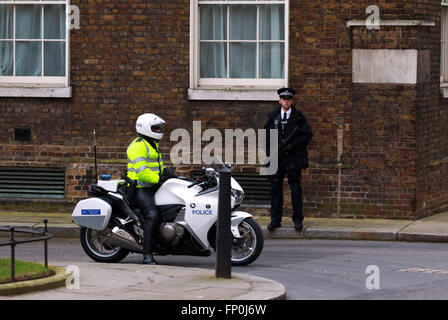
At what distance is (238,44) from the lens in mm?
17031

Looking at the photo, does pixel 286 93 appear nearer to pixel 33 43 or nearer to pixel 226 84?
pixel 226 84

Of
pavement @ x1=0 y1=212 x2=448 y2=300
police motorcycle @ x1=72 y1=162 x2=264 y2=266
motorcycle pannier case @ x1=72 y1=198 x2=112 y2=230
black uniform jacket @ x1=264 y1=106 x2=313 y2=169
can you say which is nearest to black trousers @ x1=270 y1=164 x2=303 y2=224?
black uniform jacket @ x1=264 y1=106 x2=313 y2=169

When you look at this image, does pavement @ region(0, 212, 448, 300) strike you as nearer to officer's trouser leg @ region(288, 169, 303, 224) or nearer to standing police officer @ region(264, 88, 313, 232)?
officer's trouser leg @ region(288, 169, 303, 224)

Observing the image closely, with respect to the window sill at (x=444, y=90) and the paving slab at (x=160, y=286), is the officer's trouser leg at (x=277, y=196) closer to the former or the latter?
the window sill at (x=444, y=90)

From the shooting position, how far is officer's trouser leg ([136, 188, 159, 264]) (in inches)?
488

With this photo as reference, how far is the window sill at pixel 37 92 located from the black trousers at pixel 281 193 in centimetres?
380

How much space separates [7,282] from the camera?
32.8 feet

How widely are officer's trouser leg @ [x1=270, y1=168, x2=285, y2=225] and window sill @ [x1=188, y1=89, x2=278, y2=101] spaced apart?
156 centimetres

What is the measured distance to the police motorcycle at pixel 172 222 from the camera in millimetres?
12438

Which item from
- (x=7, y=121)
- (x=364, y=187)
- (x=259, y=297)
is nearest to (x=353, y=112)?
(x=364, y=187)

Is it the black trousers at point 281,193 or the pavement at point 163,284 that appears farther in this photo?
the black trousers at point 281,193

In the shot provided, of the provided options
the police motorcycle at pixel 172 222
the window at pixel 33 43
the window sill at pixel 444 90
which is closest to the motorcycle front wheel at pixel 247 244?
the police motorcycle at pixel 172 222

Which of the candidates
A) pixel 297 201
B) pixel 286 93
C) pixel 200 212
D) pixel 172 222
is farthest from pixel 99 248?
pixel 286 93
